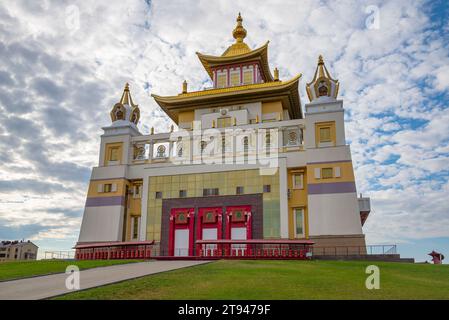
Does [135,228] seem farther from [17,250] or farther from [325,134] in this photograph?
[17,250]

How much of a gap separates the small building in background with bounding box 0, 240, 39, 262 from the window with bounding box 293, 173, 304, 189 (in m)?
85.5

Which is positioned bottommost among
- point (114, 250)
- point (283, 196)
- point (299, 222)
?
point (114, 250)

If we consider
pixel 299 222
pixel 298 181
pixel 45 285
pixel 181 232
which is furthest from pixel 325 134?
pixel 45 285

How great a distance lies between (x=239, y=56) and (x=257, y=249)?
23898 millimetres

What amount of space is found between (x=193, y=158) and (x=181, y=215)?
5366 millimetres

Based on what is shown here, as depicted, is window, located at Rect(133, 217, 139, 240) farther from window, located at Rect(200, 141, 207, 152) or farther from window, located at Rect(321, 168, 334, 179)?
window, located at Rect(321, 168, 334, 179)

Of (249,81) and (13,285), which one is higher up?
(249,81)

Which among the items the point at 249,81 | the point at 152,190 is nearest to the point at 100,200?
the point at 152,190

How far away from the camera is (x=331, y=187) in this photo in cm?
3609

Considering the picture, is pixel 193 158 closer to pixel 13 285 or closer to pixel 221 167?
pixel 221 167

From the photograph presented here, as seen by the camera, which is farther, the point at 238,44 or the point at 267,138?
the point at 238,44

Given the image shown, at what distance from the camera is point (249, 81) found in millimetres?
49438

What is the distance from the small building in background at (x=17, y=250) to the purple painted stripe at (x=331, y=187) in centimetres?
8749

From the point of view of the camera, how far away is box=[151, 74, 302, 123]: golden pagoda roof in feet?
146
